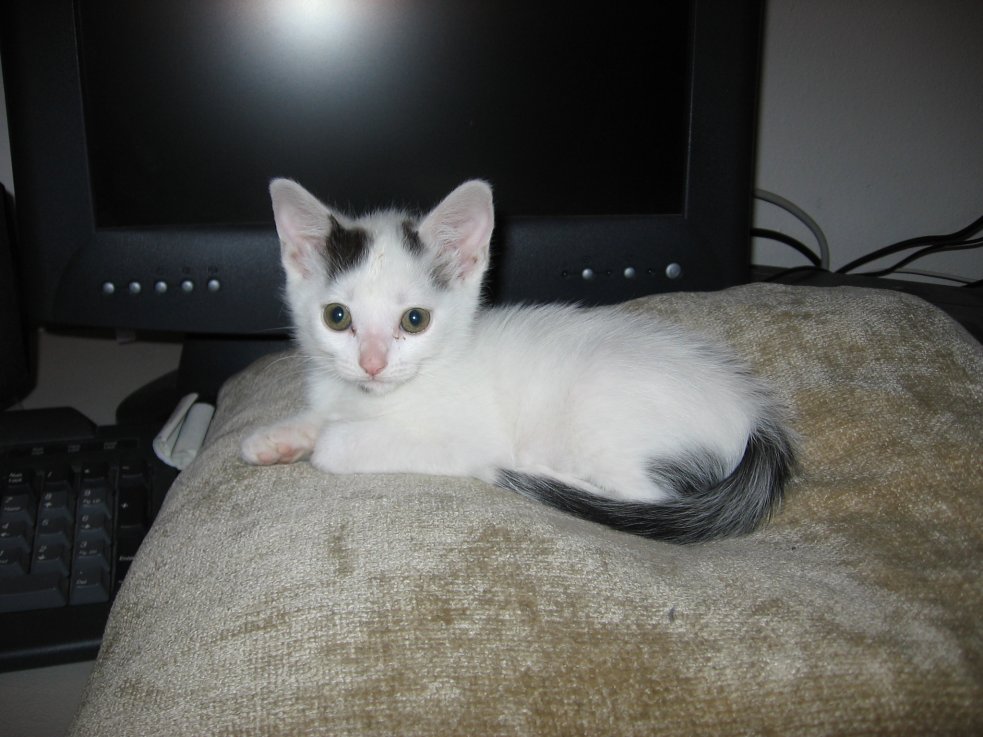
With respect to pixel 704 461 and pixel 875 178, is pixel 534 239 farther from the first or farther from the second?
pixel 875 178

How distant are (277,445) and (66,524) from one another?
1.00ft

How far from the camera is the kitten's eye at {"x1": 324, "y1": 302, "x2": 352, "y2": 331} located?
1067 mm

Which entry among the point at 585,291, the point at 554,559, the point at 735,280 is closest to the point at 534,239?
the point at 585,291

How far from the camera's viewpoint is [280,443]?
1013 mm

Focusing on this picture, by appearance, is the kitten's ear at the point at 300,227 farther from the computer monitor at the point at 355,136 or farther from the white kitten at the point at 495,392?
the computer monitor at the point at 355,136

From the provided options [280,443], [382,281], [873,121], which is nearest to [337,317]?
[382,281]

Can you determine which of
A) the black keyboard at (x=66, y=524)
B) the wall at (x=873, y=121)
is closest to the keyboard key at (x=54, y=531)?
the black keyboard at (x=66, y=524)

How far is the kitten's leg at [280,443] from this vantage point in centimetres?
100

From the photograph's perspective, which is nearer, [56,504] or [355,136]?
[56,504]

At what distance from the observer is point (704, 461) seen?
984 mm

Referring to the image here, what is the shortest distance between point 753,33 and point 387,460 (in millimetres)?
1061

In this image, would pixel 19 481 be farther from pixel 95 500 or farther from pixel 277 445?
pixel 277 445

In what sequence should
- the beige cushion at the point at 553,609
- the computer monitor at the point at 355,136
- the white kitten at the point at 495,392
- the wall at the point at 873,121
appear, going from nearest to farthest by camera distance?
the beige cushion at the point at 553,609 → the white kitten at the point at 495,392 → the computer monitor at the point at 355,136 → the wall at the point at 873,121

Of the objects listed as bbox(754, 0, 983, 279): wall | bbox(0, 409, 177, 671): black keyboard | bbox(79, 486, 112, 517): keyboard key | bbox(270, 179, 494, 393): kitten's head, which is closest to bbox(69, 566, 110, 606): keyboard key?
bbox(0, 409, 177, 671): black keyboard
